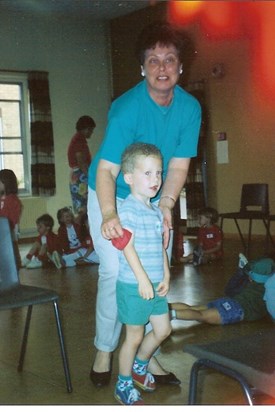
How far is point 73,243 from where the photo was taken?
6156 mm

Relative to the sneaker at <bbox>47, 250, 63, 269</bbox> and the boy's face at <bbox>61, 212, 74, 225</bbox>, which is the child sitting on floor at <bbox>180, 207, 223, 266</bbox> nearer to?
the sneaker at <bbox>47, 250, 63, 269</bbox>

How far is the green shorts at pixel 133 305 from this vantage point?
195cm

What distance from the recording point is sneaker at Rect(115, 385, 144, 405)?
2.03 m

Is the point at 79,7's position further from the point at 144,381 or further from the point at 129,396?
the point at 129,396

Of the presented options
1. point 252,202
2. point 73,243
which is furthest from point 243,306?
point 252,202

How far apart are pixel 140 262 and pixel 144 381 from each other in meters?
0.56

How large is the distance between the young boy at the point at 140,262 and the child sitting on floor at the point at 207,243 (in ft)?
11.9

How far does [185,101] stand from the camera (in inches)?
86.4

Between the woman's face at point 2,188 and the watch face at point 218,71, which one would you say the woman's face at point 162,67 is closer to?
the woman's face at point 2,188

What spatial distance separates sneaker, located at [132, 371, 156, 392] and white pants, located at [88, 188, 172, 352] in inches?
6.4

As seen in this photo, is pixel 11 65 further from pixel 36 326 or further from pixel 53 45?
pixel 36 326

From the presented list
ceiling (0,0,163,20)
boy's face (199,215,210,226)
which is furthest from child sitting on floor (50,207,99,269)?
ceiling (0,0,163,20)

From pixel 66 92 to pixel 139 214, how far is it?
7623mm

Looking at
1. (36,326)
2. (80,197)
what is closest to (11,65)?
(80,197)
